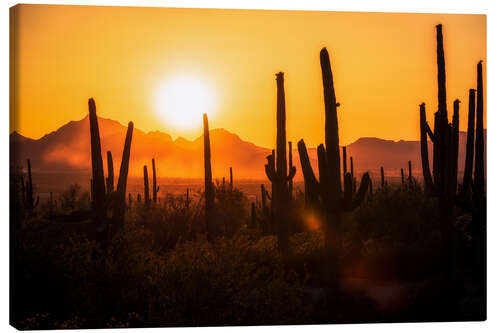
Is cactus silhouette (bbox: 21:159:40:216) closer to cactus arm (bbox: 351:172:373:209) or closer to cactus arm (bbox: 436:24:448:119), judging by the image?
cactus arm (bbox: 351:172:373:209)

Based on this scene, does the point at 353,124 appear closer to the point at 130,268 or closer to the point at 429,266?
the point at 429,266

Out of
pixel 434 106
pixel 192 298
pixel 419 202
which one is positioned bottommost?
pixel 192 298

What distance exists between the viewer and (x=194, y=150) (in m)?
12.2

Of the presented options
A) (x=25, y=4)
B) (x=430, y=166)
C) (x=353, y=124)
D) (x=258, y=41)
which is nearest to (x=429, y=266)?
(x=430, y=166)

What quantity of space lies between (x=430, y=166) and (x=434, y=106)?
1.00 metres

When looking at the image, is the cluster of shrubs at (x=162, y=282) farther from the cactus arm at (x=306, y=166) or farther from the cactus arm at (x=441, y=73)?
the cactus arm at (x=441, y=73)

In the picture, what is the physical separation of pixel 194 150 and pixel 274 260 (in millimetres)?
2959

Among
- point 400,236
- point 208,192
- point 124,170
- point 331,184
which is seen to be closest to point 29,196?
point 124,170

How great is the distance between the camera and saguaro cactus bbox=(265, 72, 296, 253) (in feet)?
37.9

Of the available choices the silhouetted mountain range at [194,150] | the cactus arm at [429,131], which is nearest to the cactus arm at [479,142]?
the silhouetted mountain range at [194,150]

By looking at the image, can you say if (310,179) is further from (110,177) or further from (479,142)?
(110,177)

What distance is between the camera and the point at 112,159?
10977 mm

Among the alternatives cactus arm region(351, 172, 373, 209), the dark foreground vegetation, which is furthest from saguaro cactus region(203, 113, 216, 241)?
cactus arm region(351, 172, 373, 209)

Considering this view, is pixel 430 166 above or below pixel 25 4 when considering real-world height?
below
